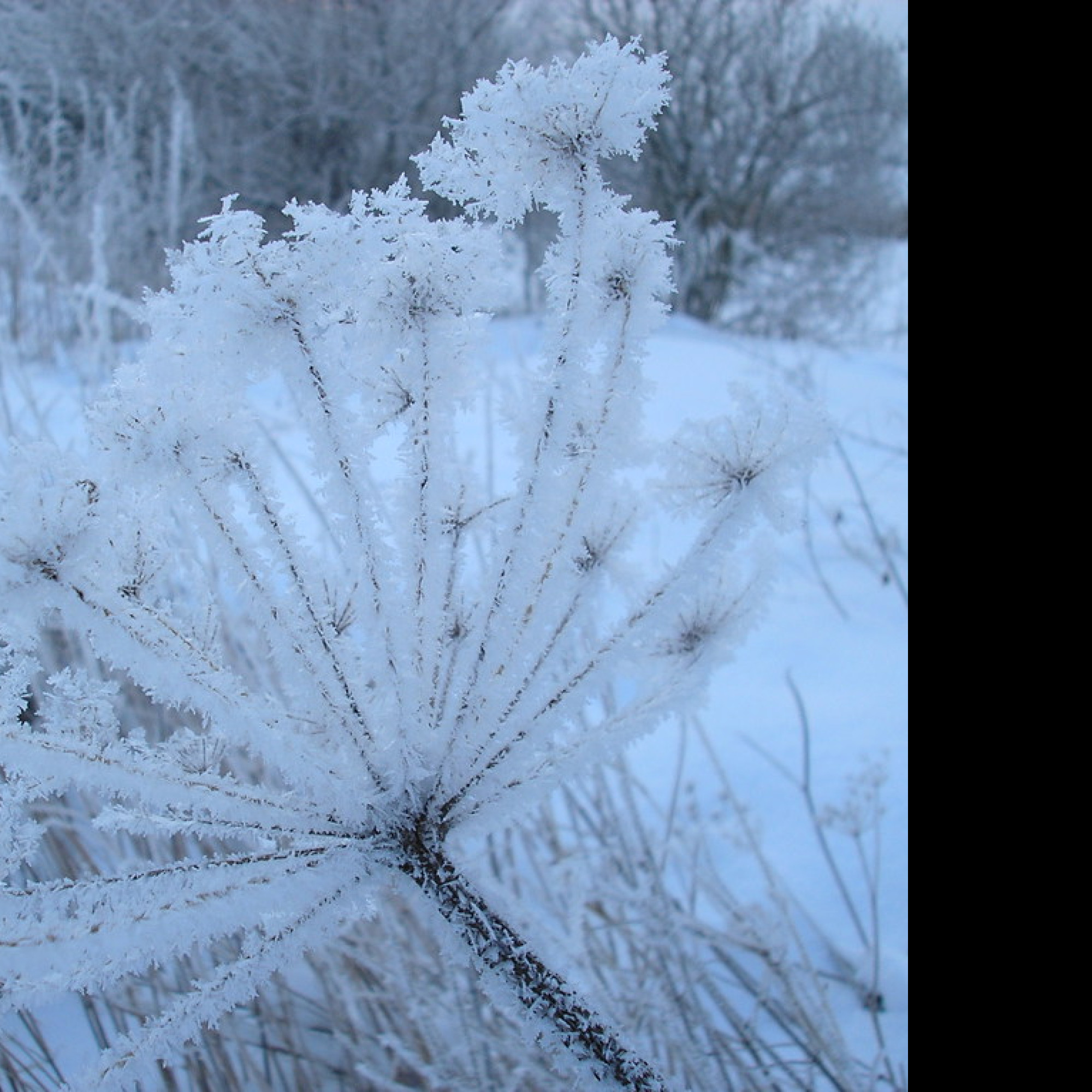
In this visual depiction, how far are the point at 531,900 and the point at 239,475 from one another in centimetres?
72

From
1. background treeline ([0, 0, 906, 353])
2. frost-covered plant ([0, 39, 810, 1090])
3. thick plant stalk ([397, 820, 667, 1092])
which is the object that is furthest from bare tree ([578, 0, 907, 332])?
thick plant stalk ([397, 820, 667, 1092])

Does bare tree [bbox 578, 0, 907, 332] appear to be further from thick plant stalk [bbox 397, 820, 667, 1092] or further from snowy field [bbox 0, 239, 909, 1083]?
thick plant stalk [bbox 397, 820, 667, 1092]

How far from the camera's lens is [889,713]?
126 cm

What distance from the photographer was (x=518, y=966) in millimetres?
407

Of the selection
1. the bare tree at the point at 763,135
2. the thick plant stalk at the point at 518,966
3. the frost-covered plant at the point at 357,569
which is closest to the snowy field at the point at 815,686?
the frost-covered plant at the point at 357,569

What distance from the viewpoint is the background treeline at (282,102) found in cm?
126

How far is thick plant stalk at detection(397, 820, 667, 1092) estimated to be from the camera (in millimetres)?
408

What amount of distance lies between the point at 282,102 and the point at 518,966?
1784 mm

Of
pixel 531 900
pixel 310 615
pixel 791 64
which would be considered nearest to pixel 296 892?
pixel 310 615

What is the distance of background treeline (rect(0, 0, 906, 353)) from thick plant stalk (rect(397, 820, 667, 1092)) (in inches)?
21.9

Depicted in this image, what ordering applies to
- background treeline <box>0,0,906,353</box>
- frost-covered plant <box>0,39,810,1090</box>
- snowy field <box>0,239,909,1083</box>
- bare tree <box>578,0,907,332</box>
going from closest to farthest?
frost-covered plant <box>0,39,810,1090</box>
snowy field <box>0,239,909,1083</box>
background treeline <box>0,0,906,353</box>
bare tree <box>578,0,907,332</box>

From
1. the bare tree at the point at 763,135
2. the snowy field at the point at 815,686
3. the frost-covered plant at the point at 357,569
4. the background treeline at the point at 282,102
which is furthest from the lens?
the bare tree at the point at 763,135

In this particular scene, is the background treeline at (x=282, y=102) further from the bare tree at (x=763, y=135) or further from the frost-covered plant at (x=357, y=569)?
the frost-covered plant at (x=357, y=569)
